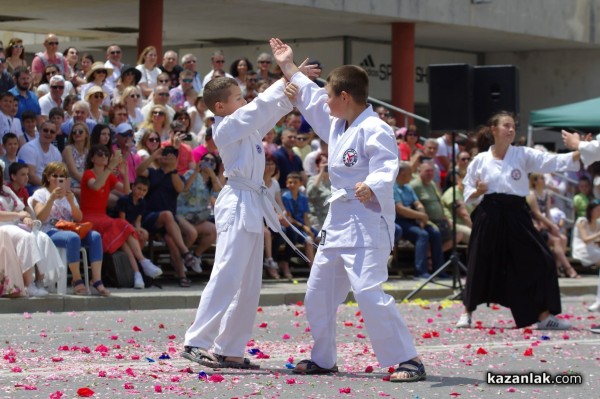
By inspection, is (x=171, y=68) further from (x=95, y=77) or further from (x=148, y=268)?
(x=148, y=268)

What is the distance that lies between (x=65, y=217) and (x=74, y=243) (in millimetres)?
550

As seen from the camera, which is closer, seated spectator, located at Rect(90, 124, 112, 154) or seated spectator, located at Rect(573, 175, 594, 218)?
seated spectator, located at Rect(90, 124, 112, 154)

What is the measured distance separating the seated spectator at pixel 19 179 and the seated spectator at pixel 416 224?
20.5ft

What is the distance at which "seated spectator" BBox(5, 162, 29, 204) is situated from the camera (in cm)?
1551

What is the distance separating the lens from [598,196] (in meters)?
24.7

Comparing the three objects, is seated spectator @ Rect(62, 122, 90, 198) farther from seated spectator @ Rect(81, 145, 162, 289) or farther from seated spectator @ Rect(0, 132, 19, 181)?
seated spectator @ Rect(0, 132, 19, 181)

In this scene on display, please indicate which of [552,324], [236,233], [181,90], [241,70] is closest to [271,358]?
[236,233]

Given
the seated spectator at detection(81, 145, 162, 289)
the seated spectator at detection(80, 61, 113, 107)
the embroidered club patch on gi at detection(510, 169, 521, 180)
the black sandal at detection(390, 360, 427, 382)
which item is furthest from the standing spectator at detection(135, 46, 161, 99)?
the black sandal at detection(390, 360, 427, 382)

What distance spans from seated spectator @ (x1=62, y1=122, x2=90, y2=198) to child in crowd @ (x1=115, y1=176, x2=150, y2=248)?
583 millimetres

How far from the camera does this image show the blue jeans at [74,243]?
15453 mm

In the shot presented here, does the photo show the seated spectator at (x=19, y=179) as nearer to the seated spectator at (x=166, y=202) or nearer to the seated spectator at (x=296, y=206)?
the seated spectator at (x=166, y=202)

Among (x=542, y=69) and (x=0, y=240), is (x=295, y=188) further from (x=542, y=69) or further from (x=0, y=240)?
(x=542, y=69)

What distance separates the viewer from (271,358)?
10336mm

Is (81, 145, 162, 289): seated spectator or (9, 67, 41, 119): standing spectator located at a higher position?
(9, 67, 41, 119): standing spectator
